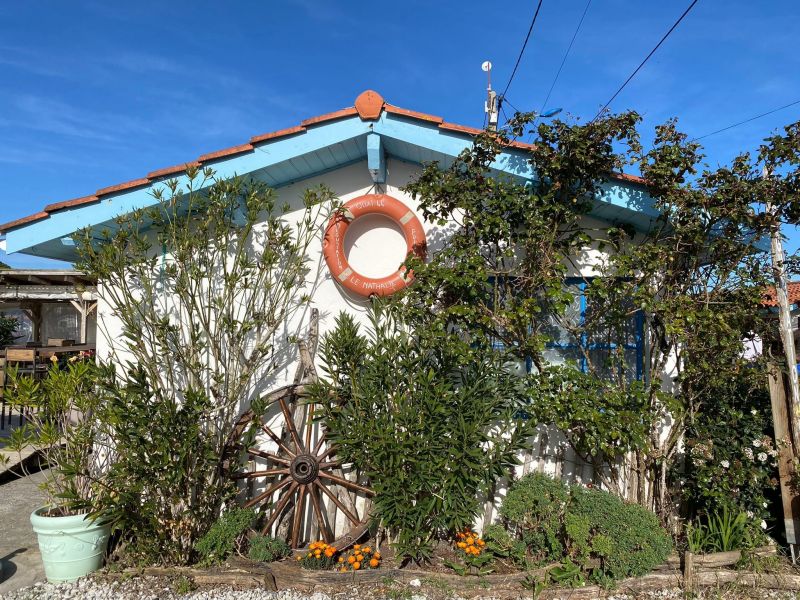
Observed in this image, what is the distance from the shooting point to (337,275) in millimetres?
4656

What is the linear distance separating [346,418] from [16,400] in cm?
240

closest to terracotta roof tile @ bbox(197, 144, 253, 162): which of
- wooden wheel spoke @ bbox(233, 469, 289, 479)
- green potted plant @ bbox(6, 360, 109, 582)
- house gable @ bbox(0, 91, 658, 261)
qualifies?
house gable @ bbox(0, 91, 658, 261)

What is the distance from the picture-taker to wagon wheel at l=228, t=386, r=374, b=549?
442 cm

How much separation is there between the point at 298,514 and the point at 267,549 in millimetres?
471

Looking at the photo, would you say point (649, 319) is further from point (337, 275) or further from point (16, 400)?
point (16, 400)

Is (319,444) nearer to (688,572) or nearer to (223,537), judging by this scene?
(223,537)

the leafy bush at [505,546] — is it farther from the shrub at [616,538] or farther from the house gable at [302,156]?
the house gable at [302,156]

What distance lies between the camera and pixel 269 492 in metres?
4.43

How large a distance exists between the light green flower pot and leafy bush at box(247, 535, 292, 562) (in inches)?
45.3

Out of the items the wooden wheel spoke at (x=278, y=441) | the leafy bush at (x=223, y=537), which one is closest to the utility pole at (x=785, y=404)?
the wooden wheel spoke at (x=278, y=441)

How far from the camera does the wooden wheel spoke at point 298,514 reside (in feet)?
14.4

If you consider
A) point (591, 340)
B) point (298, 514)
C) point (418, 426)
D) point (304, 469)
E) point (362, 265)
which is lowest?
point (298, 514)

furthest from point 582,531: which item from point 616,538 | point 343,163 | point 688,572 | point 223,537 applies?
point 343,163

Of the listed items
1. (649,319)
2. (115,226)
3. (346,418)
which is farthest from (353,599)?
(115,226)
